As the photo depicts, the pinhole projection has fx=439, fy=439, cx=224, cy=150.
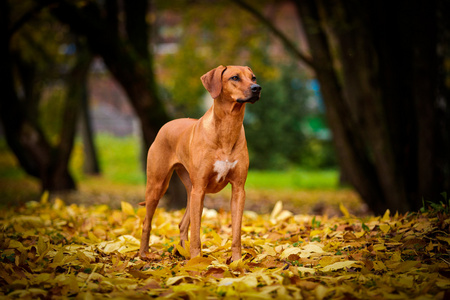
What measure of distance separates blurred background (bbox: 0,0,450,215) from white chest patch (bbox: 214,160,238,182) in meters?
2.23

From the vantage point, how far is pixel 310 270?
3379 mm

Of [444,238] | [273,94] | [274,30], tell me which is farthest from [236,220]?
[273,94]

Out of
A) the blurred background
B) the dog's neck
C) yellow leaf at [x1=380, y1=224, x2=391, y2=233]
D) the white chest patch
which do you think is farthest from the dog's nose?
the blurred background

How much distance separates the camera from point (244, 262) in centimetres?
356

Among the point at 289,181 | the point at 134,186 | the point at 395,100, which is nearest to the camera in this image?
the point at 395,100

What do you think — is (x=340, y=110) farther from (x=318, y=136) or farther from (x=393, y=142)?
(x=318, y=136)

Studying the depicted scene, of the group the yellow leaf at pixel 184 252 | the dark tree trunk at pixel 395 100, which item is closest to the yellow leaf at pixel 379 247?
the yellow leaf at pixel 184 252

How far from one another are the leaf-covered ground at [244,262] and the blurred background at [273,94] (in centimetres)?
100

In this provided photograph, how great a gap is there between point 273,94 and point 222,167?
17566mm

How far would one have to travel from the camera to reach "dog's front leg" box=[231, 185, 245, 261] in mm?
3713

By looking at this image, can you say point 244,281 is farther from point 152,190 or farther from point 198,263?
point 152,190

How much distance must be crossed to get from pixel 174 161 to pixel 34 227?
88.9 inches

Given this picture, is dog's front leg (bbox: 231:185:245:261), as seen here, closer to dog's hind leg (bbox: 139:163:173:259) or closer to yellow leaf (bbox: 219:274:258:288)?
yellow leaf (bbox: 219:274:258:288)

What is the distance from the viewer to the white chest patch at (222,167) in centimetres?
365
